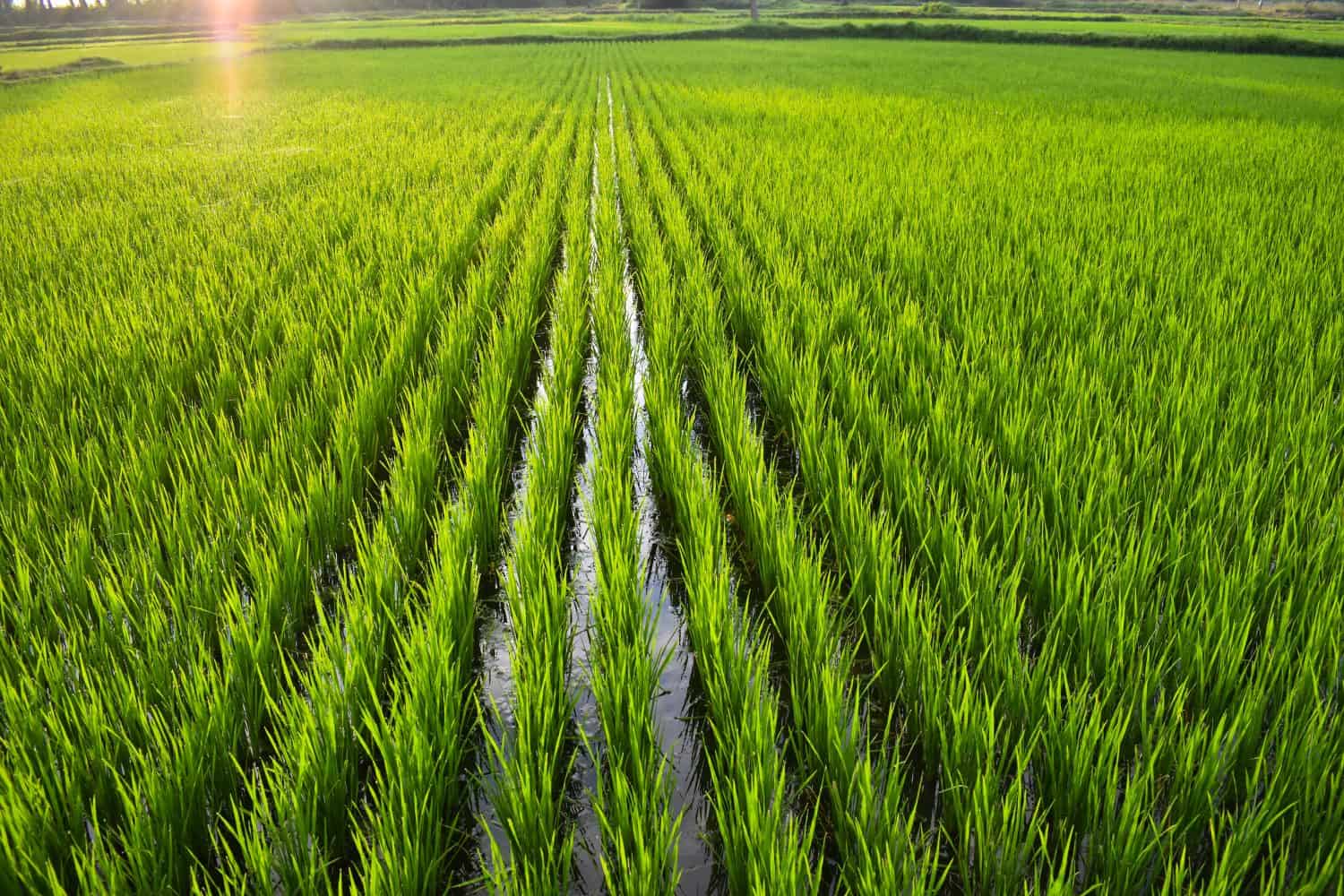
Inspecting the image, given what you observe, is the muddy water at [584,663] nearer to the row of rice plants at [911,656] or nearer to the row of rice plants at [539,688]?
the row of rice plants at [539,688]

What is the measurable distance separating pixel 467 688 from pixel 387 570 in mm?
337

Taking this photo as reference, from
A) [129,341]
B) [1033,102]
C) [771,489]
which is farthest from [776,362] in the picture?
[1033,102]

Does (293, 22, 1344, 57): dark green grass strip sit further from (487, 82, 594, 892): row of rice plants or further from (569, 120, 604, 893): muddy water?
(487, 82, 594, 892): row of rice plants

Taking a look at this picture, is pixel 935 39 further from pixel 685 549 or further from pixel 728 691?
pixel 728 691

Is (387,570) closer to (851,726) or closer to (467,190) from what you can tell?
(851,726)

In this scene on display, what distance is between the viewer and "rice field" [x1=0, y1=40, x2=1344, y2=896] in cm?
117

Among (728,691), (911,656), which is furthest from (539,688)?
(911,656)

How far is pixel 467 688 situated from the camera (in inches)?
63.3

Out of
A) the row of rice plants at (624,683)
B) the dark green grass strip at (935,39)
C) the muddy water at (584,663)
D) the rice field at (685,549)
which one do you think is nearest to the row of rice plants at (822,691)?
the rice field at (685,549)

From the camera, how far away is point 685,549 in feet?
6.47

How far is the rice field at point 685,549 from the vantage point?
1174 mm

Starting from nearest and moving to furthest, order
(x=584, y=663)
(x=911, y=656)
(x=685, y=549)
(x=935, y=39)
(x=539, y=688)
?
(x=539, y=688), (x=911, y=656), (x=584, y=663), (x=685, y=549), (x=935, y=39)

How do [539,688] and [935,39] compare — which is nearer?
[539,688]

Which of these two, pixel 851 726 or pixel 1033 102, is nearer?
pixel 851 726
